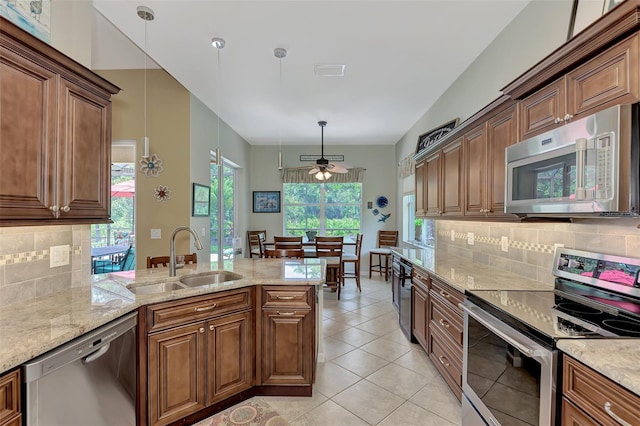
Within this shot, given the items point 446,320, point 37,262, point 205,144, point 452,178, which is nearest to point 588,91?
point 452,178

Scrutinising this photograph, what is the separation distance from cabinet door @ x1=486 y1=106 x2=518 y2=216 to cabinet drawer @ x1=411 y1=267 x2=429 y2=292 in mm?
849

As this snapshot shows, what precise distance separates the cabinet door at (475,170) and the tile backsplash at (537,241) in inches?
A: 12.8

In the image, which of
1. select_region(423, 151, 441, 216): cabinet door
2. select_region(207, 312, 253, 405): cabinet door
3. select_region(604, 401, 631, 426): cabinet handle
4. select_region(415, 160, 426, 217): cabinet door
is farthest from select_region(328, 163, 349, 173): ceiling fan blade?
select_region(604, 401, 631, 426): cabinet handle

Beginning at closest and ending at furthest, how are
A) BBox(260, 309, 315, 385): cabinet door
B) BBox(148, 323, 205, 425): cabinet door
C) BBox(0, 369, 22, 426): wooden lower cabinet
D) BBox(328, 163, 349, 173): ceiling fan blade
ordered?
1. BBox(0, 369, 22, 426): wooden lower cabinet
2. BBox(148, 323, 205, 425): cabinet door
3. BBox(260, 309, 315, 385): cabinet door
4. BBox(328, 163, 349, 173): ceiling fan blade

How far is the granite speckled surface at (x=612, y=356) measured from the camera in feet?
3.07

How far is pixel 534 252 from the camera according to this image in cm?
221

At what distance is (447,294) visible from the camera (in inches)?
91.0

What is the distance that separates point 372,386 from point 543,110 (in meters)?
2.28

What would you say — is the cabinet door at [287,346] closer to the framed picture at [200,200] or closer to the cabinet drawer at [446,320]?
the cabinet drawer at [446,320]

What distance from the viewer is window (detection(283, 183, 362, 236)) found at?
282 inches

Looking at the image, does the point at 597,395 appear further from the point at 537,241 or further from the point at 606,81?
the point at 537,241

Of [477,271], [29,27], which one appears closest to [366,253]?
[477,271]

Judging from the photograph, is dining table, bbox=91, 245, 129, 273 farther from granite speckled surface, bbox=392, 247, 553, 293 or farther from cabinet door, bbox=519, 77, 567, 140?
cabinet door, bbox=519, 77, 567, 140

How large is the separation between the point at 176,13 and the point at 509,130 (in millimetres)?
2582
